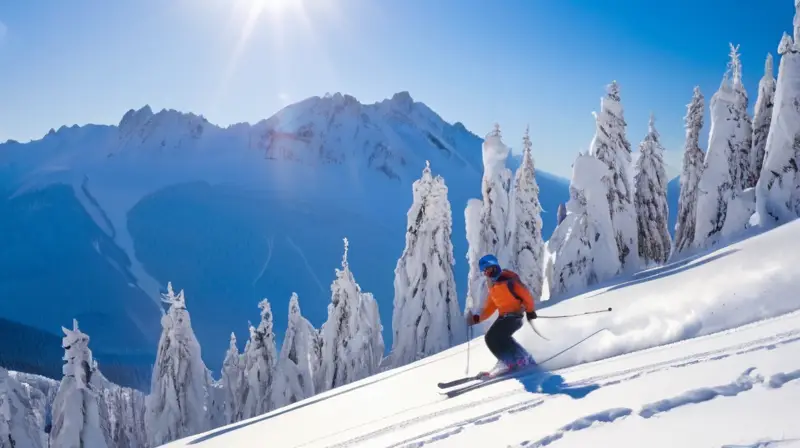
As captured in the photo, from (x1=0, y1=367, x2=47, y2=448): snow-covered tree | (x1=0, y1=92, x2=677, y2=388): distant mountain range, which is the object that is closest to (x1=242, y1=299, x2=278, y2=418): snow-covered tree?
(x1=0, y1=367, x2=47, y2=448): snow-covered tree

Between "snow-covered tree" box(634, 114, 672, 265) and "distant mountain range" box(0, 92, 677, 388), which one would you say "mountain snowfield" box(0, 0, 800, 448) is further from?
"distant mountain range" box(0, 92, 677, 388)

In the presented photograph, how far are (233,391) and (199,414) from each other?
305cm

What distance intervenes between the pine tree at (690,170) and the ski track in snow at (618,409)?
24.5 meters

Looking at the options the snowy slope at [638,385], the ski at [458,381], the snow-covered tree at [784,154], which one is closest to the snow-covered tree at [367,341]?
the snowy slope at [638,385]

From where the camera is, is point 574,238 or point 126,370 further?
point 126,370

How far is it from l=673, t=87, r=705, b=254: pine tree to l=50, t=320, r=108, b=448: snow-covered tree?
2913 centimetres

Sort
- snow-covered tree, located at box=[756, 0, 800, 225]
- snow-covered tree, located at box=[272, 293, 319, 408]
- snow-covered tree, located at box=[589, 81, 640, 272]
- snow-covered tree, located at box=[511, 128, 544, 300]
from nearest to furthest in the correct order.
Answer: snow-covered tree, located at box=[756, 0, 800, 225], snow-covered tree, located at box=[589, 81, 640, 272], snow-covered tree, located at box=[511, 128, 544, 300], snow-covered tree, located at box=[272, 293, 319, 408]

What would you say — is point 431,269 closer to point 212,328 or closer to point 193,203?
point 212,328

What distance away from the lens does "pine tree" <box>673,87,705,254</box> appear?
2695 cm

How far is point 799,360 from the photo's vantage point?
3998 mm

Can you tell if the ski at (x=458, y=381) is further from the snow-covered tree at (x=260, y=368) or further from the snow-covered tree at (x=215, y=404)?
the snow-covered tree at (x=215, y=404)

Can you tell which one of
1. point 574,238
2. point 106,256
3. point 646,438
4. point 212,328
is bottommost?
point 646,438

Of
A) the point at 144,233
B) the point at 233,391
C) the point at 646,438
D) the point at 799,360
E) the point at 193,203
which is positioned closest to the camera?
the point at 646,438

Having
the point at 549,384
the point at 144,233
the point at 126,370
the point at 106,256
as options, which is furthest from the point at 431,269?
the point at 144,233
